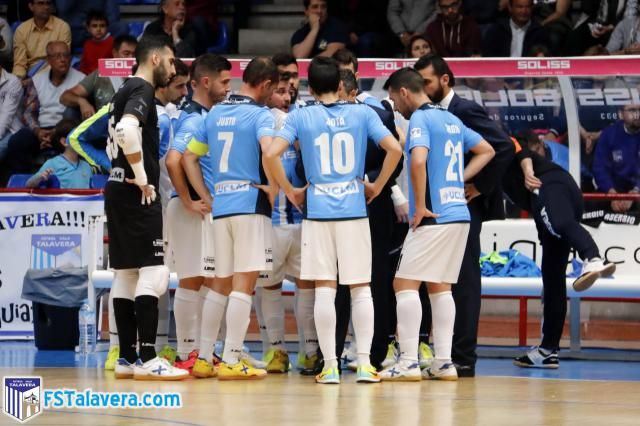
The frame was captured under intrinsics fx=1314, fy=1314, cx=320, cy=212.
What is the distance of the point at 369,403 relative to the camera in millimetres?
8367

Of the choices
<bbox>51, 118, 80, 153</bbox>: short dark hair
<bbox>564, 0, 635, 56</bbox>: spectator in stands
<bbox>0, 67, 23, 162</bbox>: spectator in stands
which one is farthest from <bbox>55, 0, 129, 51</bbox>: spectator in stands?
<bbox>564, 0, 635, 56</bbox>: spectator in stands

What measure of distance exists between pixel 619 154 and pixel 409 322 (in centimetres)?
450

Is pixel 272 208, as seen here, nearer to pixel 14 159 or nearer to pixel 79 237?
pixel 79 237

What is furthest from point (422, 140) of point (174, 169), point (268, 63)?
point (174, 169)

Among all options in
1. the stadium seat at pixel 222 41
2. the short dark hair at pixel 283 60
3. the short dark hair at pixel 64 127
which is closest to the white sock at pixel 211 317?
the short dark hair at pixel 283 60

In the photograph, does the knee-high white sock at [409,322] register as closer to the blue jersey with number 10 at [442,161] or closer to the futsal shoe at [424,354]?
the blue jersey with number 10 at [442,161]

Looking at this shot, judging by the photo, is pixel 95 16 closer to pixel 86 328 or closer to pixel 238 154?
pixel 86 328

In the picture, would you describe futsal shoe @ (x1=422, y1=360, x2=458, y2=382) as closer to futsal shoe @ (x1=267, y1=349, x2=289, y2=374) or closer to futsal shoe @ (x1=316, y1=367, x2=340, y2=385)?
futsal shoe @ (x1=316, y1=367, x2=340, y2=385)

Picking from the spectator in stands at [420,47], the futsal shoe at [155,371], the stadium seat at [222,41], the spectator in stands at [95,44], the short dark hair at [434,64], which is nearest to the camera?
the futsal shoe at [155,371]

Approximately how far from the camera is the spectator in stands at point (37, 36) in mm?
18266

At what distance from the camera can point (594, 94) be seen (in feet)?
42.2

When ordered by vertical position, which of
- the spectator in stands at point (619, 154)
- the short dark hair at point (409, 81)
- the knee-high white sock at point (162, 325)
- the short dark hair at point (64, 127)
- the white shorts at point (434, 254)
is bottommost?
the knee-high white sock at point (162, 325)

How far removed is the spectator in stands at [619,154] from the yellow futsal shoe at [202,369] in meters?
5.06

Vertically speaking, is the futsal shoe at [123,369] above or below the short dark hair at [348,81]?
below
